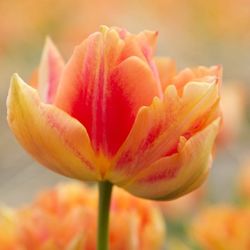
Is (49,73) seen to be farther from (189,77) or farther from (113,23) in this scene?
(113,23)

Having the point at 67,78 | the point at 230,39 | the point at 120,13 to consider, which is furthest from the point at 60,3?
the point at 67,78

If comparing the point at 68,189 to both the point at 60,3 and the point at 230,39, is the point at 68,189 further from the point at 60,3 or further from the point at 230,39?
the point at 60,3

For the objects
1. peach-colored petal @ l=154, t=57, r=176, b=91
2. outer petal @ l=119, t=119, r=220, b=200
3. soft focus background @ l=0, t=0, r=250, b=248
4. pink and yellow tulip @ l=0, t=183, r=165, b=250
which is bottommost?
pink and yellow tulip @ l=0, t=183, r=165, b=250

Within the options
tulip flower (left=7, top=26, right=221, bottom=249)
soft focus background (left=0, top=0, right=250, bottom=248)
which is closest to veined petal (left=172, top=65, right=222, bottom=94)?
tulip flower (left=7, top=26, right=221, bottom=249)

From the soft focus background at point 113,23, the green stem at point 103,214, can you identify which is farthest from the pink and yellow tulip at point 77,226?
the soft focus background at point 113,23

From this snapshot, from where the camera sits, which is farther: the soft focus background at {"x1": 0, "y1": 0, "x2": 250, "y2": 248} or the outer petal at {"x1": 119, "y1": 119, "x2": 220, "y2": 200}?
the soft focus background at {"x1": 0, "y1": 0, "x2": 250, "y2": 248}

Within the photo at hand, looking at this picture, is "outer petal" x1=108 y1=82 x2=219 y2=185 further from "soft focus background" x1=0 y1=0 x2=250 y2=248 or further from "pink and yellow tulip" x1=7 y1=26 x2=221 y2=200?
"soft focus background" x1=0 y1=0 x2=250 y2=248

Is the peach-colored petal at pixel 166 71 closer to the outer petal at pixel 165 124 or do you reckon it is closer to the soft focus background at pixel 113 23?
the outer petal at pixel 165 124

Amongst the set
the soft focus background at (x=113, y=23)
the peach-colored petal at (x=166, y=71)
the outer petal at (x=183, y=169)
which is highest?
the soft focus background at (x=113, y=23)
